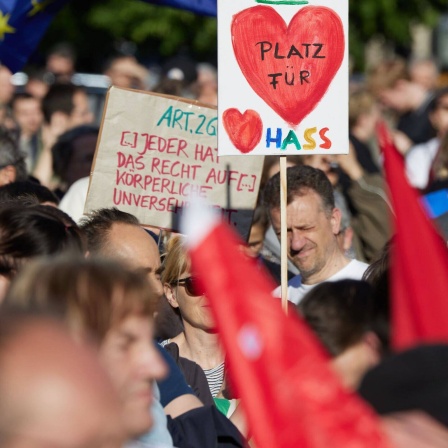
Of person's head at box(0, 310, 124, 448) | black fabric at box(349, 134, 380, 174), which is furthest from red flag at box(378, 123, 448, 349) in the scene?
black fabric at box(349, 134, 380, 174)

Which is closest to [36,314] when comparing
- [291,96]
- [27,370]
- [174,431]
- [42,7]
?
[27,370]

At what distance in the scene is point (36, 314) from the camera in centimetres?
181

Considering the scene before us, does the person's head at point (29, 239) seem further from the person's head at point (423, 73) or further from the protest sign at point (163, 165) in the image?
the person's head at point (423, 73)

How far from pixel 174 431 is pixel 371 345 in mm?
966

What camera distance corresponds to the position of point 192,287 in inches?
189

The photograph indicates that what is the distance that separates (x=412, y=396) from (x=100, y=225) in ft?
8.80

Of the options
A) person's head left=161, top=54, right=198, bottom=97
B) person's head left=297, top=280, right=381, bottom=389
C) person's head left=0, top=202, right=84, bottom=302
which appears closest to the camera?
person's head left=297, top=280, right=381, bottom=389

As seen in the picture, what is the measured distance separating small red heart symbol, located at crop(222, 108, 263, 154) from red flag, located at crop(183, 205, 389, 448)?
292 cm

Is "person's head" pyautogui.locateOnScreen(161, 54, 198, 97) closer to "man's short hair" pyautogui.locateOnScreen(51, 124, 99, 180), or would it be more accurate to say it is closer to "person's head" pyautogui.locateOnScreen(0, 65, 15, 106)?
"person's head" pyautogui.locateOnScreen(0, 65, 15, 106)

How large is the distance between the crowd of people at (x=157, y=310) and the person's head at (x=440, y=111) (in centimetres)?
2

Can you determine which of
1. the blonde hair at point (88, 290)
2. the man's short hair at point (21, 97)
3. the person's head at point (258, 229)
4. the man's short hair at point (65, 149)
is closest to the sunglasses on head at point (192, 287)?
the person's head at point (258, 229)

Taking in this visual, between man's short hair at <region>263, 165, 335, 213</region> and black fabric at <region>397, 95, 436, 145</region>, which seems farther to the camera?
black fabric at <region>397, 95, 436, 145</region>

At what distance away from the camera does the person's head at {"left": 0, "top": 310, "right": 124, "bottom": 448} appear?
163 cm

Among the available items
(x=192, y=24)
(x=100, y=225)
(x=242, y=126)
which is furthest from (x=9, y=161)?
(x=192, y=24)
